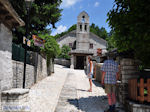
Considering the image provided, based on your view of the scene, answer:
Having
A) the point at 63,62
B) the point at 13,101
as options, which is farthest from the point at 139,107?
the point at 63,62

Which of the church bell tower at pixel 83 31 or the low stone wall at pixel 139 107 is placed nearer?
the low stone wall at pixel 139 107

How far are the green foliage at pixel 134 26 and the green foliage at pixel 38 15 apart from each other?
903cm

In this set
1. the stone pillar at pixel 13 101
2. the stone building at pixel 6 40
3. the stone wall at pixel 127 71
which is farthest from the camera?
the stone wall at pixel 127 71

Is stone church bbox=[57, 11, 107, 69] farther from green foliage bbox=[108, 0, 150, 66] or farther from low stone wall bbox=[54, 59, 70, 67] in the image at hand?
green foliage bbox=[108, 0, 150, 66]

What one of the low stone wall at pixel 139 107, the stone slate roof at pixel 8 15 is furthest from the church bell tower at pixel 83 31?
the low stone wall at pixel 139 107

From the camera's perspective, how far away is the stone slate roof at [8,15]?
12.6ft

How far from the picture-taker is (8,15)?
4281mm

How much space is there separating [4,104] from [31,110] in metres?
0.81

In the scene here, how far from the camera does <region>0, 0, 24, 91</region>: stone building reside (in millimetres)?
4082

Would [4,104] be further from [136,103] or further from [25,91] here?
[136,103]

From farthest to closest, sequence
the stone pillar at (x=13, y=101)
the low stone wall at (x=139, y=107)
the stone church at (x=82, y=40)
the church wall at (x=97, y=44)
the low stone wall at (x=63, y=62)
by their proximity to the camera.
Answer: the church wall at (x=97, y=44), the stone church at (x=82, y=40), the low stone wall at (x=63, y=62), the stone pillar at (x=13, y=101), the low stone wall at (x=139, y=107)

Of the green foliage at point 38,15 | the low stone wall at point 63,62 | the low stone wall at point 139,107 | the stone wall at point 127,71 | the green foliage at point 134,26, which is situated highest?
the green foliage at point 38,15

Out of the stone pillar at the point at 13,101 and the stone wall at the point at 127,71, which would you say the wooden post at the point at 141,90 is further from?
the stone pillar at the point at 13,101

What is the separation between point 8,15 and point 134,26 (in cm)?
383
